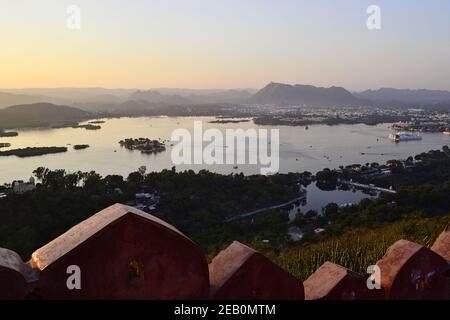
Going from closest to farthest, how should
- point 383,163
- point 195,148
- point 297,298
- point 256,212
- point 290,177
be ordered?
1. point 297,298
2. point 256,212
3. point 290,177
4. point 383,163
5. point 195,148

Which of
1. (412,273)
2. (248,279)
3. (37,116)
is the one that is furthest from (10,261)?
(37,116)

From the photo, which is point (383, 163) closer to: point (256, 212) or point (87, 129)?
point (256, 212)

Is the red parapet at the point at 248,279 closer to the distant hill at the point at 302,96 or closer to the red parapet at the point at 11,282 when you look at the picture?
the red parapet at the point at 11,282

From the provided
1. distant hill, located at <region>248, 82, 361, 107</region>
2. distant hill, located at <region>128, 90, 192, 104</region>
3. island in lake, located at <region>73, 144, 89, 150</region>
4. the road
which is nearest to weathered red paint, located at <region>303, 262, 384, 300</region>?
the road

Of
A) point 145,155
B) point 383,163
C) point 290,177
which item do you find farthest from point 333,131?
point 290,177

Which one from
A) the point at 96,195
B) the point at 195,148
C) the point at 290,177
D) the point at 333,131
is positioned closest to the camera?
the point at 96,195

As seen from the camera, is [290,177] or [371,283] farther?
[290,177]

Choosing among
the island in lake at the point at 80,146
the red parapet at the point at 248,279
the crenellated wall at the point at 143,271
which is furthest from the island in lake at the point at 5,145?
the red parapet at the point at 248,279
